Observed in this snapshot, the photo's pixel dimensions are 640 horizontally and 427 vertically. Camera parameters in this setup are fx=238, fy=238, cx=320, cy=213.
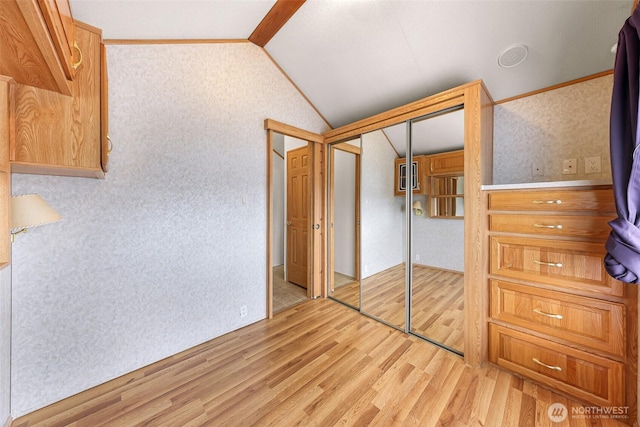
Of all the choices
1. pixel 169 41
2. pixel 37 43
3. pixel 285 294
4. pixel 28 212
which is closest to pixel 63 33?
pixel 37 43

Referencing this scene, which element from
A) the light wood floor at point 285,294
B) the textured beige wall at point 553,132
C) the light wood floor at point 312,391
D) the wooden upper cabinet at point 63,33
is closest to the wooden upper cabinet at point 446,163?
the textured beige wall at point 553,132

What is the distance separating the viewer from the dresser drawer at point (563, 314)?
1.33m

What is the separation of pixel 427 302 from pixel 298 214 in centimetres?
199

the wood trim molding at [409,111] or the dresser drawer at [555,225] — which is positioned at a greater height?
the wood trim molding at [409,111]

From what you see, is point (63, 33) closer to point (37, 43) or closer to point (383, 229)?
point (37, 43)

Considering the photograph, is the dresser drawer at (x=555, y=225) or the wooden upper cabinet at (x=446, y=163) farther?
the wooden upper cabinet at (x=446, y=163)

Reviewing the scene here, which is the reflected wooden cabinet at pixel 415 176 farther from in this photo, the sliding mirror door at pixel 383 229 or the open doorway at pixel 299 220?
the open doorway at pixel 299 220

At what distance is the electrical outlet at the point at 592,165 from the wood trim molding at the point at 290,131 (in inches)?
93.1

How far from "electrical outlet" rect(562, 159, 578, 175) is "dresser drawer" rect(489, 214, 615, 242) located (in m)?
0.63

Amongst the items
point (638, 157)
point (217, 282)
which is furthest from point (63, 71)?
point (638, 157)

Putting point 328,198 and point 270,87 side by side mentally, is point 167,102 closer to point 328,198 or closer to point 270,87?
point 270,87

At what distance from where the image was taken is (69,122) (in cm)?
114

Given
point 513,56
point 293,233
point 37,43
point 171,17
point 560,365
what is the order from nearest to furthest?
1. point 37,43
2. point 560,365
3. point 171,17
4. point 513,56
5. point 293,233

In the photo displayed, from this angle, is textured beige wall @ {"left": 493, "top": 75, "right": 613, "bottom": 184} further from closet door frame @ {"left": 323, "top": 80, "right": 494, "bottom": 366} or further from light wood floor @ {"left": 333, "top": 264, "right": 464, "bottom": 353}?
light wood floor @ {"left": 333, "top": 264, "right": 464, "bottom": 353}
